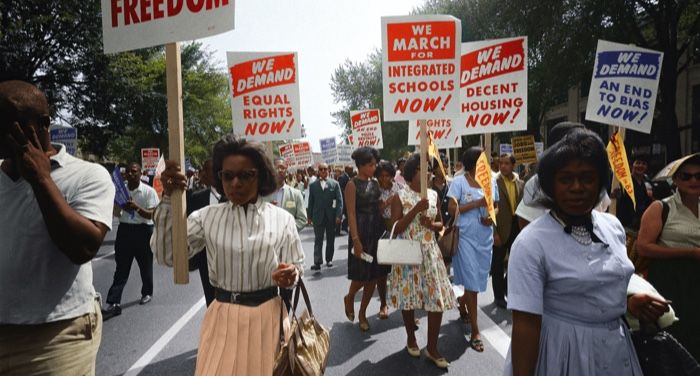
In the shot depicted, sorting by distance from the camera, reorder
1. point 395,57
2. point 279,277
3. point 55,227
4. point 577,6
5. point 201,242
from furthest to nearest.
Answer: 1. point 577,6
2. point 395,57
3. point 201,242
4. point 279,277
5. point 55,227

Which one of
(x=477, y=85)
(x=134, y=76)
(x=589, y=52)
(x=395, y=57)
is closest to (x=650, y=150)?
(x=589, y=52)

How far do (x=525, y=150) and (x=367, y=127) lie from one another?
3986mm

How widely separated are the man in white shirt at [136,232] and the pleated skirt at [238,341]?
4.78 m

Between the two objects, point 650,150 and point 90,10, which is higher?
point 90,10

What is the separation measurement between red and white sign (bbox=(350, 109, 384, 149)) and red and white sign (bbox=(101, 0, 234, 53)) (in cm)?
1037

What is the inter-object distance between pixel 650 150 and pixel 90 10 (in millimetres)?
26850

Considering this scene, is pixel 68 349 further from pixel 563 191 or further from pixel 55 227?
pixel 563 191

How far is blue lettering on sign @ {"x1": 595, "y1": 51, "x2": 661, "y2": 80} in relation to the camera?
20.6 ft

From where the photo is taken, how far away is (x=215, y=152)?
2.90m

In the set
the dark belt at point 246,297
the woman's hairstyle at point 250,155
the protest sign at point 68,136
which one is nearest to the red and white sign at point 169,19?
the woman's hairstyle at point 250,155

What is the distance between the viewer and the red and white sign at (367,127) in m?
13.4

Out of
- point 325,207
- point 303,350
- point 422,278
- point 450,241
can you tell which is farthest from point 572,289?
point 325,207

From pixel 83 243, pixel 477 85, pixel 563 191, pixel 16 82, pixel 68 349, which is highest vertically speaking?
pixel 477 85

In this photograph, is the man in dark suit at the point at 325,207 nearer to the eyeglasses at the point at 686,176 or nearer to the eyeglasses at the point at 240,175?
the eyeglasses at the point at 686,176
